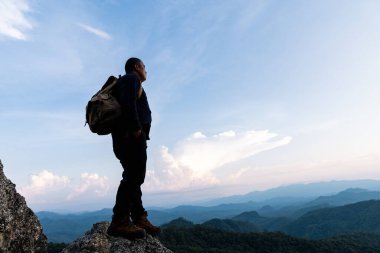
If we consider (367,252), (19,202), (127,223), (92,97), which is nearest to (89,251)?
(127,223)

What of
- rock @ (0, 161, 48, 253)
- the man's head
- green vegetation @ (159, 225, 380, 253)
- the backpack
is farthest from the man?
green vegetation @ (159, 225, 380, 253)

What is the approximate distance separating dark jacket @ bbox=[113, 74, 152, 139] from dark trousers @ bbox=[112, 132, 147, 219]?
25 cm

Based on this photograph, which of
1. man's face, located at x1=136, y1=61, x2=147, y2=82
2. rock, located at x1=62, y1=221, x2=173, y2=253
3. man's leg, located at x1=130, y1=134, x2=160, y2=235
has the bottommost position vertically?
rock, located at x1=62, y1=221, x2=173, y2=253

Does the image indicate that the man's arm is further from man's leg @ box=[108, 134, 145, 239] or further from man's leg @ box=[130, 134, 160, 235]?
man's leg @ box=[108, 134, 145, 239]

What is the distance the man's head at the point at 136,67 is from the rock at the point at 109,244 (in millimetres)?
3171

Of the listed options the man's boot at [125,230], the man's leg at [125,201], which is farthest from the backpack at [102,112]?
the man's boot at [125,230]

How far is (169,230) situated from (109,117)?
134071 mm

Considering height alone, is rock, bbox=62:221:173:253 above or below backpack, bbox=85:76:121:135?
below

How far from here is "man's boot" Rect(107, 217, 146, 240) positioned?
7020 millimetres

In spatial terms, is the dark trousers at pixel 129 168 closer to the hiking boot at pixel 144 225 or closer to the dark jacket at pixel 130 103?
the dark jacket at pixel 130 103

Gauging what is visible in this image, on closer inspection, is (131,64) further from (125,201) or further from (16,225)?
(16,225)

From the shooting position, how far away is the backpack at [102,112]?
21.1 feet

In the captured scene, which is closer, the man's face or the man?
the man

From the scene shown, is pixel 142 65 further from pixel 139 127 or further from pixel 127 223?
pixel 127 223
